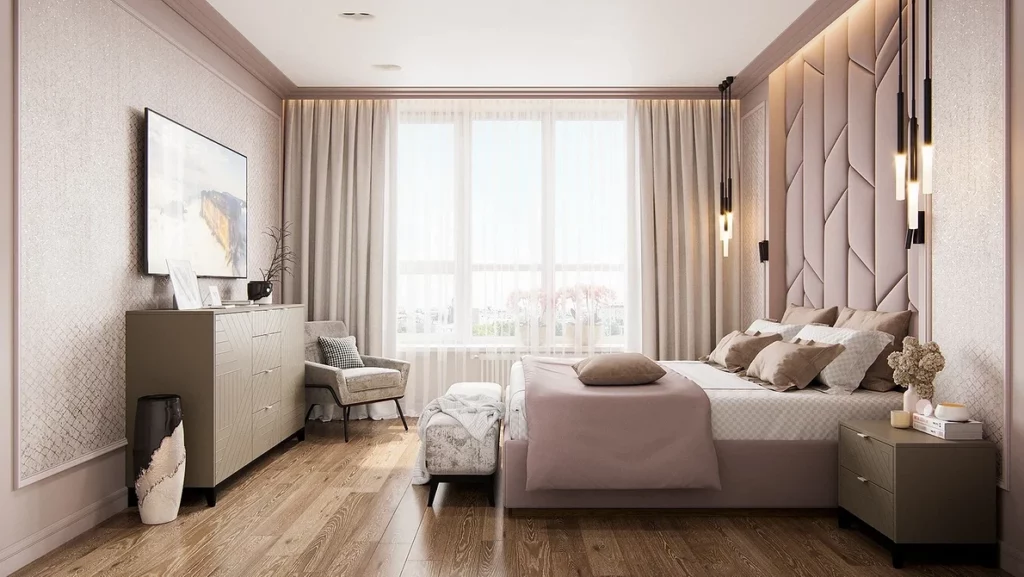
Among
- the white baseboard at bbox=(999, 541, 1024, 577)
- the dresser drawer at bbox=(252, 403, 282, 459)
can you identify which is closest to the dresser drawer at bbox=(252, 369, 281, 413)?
the dresser drawer at bbox=(252, 403, 282, 459)

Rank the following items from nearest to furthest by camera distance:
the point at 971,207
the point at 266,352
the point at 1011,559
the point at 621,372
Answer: the point at 1011,559 < the point at 971,207 < the point at 621,372 < the point at 266,352

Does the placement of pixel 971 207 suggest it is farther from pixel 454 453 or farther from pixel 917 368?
pixel 454 453

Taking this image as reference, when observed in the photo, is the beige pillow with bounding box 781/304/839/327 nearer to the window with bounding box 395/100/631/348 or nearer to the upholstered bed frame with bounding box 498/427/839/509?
the upholstered bed frame with bounding box 498/427/839/509

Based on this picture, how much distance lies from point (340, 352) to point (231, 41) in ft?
7.80

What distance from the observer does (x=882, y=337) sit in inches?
132

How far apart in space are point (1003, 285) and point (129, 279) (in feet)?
13.2

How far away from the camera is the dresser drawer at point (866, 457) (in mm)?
2691

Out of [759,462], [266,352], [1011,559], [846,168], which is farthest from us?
[266,352]

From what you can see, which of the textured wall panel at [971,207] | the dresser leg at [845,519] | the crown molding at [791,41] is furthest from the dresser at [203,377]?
the crown molding at [791,41]

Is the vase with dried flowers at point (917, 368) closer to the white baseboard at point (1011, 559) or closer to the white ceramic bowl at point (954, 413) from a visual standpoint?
the white ceramic bowl at point (954, 413)

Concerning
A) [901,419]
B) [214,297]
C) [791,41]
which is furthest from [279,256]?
[901,419]

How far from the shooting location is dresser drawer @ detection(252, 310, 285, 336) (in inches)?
156

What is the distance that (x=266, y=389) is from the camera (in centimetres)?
412

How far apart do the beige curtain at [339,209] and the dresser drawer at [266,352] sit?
4.38 feet
